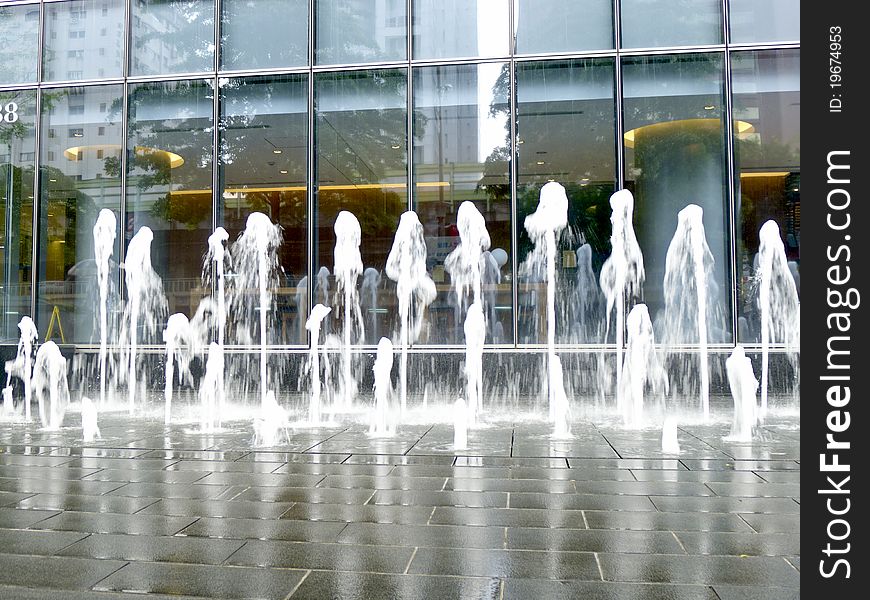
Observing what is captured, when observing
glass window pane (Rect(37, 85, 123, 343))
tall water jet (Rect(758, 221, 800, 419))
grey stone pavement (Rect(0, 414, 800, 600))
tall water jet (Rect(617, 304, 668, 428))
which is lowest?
grey stone pavement (Rect(0, 414, 800, 600))

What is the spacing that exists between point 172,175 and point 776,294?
10915mm

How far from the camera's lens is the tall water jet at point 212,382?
1123cm

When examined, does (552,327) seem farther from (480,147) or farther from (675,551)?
(675,551)

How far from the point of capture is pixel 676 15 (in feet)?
42.4

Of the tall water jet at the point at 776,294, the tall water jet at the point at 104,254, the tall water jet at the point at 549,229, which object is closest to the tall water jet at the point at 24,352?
the tall water jet at the point at 104,254

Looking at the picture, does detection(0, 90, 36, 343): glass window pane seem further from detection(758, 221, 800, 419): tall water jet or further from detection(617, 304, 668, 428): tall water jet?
detection(758, 221, 800, 419): tall water jet

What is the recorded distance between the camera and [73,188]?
47.4ft

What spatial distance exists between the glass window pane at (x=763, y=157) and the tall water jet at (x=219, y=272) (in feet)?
29.1

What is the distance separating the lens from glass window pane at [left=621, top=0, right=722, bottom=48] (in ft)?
42.0

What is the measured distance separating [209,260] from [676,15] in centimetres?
931

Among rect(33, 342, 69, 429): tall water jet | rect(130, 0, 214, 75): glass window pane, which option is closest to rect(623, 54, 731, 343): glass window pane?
rect(130, 0, 214, 75): glass window pane

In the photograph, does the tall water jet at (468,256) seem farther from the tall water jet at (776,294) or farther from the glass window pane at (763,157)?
the tall water jet at (776,294)

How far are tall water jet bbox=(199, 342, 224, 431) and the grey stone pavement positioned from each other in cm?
389
